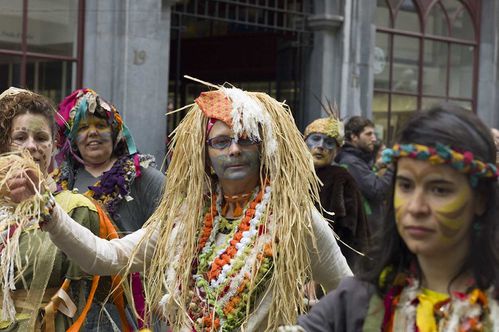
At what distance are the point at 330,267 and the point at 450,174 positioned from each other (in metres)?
1.72

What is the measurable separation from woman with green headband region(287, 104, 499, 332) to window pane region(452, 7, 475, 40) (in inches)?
551

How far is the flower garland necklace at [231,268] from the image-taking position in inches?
161

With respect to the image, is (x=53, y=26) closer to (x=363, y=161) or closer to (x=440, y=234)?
(x=363, y=161)

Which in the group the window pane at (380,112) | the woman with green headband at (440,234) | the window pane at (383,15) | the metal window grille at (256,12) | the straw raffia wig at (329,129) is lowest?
the woman with green headband at (440,234)

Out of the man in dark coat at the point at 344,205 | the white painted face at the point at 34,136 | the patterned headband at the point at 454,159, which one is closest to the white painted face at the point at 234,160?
the white painted face at the point at 34,136

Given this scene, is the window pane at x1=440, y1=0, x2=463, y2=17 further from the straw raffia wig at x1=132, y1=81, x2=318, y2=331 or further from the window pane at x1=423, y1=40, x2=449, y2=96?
the straw raffia wig at x1=132, y1=81, x2=318, y2=331

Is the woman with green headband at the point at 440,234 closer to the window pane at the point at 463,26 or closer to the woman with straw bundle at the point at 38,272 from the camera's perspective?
the woman with straw bundle at the point at 38,272

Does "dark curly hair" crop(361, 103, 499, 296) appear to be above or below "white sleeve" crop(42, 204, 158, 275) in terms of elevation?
above

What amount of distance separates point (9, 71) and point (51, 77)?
A: 0.53 metres

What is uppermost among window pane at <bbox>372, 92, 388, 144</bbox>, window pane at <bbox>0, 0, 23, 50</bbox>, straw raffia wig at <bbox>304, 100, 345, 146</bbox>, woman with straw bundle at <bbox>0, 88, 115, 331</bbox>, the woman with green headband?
window pane at <bbox>0, 0, 23, 50</bbox>

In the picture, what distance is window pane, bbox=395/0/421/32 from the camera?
15388 mm

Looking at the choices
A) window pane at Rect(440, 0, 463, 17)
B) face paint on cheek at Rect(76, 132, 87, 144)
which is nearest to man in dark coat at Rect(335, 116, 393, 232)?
face paint on cheek at Rect(76, 132, 87, 144)

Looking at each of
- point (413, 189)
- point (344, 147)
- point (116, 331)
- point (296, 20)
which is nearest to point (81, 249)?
point (116, 331)

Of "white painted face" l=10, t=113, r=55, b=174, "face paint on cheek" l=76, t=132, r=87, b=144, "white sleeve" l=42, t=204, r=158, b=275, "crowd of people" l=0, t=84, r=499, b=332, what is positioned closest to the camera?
"white sleeve" l=42, t=204, r=158, b=275
